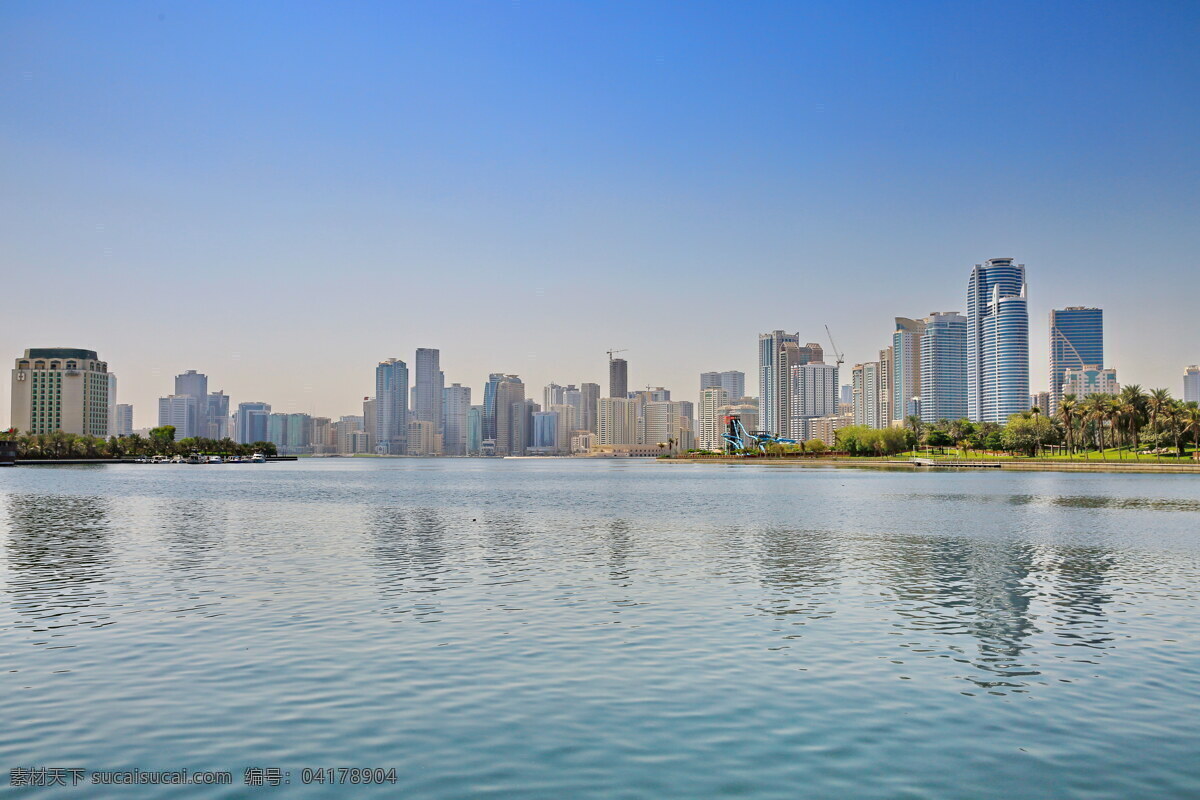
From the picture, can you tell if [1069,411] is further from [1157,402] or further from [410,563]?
[410,563]

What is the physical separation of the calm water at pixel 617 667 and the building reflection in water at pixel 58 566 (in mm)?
209

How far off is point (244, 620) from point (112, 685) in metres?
6.13

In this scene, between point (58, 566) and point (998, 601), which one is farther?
point (58, 566)

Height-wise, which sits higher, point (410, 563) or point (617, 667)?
point (617, 667)

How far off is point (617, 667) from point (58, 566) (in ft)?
80.6

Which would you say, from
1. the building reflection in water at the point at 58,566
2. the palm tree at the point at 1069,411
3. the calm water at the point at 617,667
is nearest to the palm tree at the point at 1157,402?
the palm tree at the point at 1069,411

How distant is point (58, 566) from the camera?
107 feet

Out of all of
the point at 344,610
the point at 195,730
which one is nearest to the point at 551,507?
the point at 344,610

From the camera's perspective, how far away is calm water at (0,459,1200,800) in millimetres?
12219

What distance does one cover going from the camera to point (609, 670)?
56.8 ft

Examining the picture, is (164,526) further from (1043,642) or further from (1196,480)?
(1196,480)

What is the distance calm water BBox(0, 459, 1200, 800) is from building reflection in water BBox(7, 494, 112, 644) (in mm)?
209

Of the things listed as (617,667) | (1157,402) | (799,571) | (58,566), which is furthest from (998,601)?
(1157,402)

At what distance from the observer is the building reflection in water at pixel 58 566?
23.0 metres
